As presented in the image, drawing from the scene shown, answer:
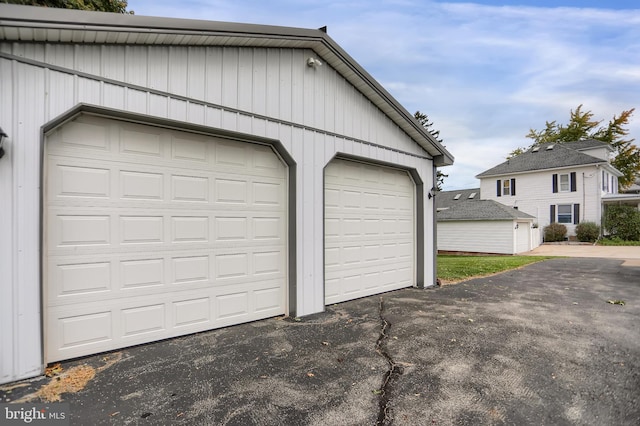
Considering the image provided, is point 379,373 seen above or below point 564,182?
below

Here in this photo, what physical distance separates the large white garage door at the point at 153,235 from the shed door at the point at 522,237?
17.3 m

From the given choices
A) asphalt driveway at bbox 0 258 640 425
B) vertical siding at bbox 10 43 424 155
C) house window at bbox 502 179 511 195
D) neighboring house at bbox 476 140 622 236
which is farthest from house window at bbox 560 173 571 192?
vertical siding at bbox 10 43 424 155

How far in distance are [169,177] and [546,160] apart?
1066 inches

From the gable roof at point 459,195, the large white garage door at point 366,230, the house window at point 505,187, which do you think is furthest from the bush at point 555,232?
the large white garage door at point 366,230

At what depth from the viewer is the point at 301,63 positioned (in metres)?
5.09

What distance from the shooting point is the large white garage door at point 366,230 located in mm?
5684

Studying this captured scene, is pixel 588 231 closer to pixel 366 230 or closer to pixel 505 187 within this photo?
pixel 505 187

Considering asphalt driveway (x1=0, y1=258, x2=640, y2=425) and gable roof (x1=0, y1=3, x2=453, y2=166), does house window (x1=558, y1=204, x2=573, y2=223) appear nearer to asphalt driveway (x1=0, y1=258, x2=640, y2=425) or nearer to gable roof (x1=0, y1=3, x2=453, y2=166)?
asphalt driveway (x1=0, y1=258, x2=640, y2=425)

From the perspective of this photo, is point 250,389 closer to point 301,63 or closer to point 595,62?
point 301,63

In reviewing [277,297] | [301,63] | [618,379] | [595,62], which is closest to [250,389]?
[277,297]

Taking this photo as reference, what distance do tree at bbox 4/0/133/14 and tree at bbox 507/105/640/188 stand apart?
120 ft

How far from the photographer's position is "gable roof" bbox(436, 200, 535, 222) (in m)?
17.4

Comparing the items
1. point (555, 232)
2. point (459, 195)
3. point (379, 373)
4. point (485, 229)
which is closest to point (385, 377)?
point (379, 373)

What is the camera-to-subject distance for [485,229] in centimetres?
1795
